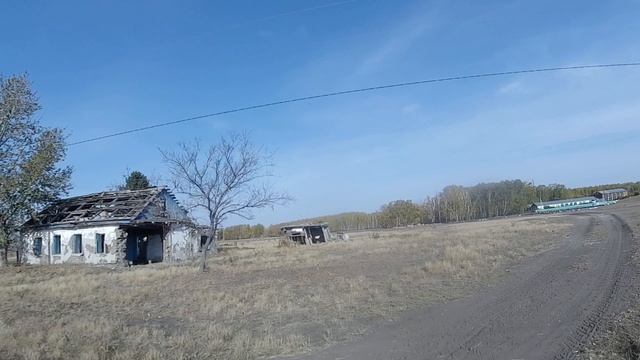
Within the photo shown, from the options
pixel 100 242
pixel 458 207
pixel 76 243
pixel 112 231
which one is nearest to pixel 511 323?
pixel 112 231

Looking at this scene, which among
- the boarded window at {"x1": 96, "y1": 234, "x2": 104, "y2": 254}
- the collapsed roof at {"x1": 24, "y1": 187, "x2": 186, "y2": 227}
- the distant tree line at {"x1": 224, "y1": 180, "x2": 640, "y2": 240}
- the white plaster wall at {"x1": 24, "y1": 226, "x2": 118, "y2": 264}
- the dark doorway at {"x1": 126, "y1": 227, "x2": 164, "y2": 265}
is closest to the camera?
the white plaster wall at {"x1": 24, "y1": 226, "x2": 118, "y2": 264}

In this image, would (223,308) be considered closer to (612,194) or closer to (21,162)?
(21,162)

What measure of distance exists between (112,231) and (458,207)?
12485 cm

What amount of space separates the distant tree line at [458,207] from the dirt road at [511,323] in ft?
380

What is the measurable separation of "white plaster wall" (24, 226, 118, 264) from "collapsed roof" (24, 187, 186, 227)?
69 centimetres

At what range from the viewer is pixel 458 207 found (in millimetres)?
147500

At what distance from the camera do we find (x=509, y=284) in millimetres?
14914

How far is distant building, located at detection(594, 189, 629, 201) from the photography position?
156 m

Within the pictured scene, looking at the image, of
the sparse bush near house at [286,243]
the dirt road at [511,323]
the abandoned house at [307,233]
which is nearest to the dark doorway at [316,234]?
the abandoned house at [307,233]

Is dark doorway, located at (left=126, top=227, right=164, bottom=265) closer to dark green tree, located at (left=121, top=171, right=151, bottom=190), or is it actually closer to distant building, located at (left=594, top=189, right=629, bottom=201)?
dark green tree, located at (left=121, top=171, right=151, bottom=190)

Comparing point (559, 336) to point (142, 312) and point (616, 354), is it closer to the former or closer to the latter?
point (616, 354)

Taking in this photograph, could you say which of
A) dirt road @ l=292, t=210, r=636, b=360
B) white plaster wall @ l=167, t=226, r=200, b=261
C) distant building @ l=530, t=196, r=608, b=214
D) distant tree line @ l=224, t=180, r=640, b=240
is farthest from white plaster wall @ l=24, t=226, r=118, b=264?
distant building @ l=530, t=196, r=608, b=214

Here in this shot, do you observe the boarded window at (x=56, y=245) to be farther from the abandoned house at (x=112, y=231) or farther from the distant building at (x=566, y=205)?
the distant building at (x=566, y=205)

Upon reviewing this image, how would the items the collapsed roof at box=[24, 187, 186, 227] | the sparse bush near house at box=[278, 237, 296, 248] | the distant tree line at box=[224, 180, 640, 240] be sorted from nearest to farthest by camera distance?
the collapsed roof at box=[24, 187, 186, 227]
the sparse bush near house at box=[278, 237, 296, 248]
the distant tree line at box=[224, 180, 640, 240]
